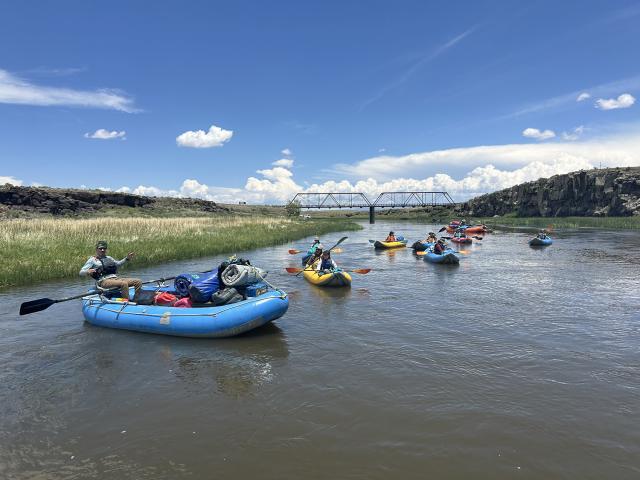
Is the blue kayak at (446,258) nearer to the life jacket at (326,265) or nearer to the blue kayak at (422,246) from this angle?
the blue kayak at (422,246)

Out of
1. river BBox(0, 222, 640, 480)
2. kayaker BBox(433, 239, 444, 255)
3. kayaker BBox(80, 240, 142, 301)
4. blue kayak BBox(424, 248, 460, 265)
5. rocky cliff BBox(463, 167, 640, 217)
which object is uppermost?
rocky cliff BBox(463, 167, 640, 217)

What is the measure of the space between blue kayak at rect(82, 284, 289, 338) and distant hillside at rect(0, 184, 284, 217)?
50551mm

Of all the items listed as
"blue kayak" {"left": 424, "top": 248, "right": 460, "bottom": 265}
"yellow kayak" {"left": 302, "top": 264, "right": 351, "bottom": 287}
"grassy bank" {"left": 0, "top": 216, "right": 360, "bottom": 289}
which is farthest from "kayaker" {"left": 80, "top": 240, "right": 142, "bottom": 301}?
"blue kayak" {"left": 424, "top": 248, "right": 460, "bottom": 265}

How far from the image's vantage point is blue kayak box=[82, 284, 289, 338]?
9680 mm

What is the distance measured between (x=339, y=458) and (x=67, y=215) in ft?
225

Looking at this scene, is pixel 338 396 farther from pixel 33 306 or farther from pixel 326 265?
pixel 326 265

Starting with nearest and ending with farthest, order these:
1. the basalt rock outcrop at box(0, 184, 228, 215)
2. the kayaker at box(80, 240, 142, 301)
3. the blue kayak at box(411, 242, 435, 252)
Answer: the kayaker at box(80, 240, 142, 301)
the blue kayak at box(411, 242, 435, 252)
the basalt rock outcrop at box(0, 184, 228, 215)

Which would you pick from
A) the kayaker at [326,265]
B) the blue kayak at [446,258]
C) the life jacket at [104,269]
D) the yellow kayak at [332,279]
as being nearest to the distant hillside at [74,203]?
the life jacket at [104,269]

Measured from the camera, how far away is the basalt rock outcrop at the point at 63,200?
2389 inches

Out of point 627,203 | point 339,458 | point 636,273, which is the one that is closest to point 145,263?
point 339,458

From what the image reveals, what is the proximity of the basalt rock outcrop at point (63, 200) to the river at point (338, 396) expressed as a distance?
58.3m

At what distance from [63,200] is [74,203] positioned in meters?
1.61

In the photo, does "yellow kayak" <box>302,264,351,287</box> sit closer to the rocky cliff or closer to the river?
the river

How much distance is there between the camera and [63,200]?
214ft
